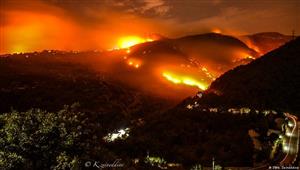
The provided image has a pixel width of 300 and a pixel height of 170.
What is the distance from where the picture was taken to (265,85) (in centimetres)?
6881

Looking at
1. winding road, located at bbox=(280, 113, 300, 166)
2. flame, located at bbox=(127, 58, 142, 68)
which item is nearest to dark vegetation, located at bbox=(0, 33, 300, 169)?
winding road, located at bbox=(280, 113, 300, 166)

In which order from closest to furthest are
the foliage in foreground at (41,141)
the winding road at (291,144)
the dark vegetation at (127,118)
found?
the foliage in foreground at (41,141), the dark vegetation at (127,118), the winding road at (291,144)

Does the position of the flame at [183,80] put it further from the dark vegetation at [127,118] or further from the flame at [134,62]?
the dark vegetation at [127,118]

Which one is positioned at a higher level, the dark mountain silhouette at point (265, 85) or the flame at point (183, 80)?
the flame at point (183, 80)

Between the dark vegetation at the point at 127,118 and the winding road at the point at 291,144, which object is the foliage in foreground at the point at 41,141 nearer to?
the dark vegetation at the point at 127,118

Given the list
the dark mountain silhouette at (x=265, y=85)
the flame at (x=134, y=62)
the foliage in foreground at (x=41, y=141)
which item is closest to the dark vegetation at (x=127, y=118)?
the foliage in foreground at (x=41, y=141)

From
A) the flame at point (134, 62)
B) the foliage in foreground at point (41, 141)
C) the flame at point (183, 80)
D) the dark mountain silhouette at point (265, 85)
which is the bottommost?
the foliage in foreground at point (41, 141)

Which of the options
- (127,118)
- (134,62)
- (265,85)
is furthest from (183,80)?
(265,85)

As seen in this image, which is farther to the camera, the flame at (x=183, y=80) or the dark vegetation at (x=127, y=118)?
the flame at (x=183, y=80)

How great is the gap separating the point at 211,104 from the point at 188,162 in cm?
2905

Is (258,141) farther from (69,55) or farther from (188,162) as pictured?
(69,55)

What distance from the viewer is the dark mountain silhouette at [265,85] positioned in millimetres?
61219

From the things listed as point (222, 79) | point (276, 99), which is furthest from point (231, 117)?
point (222, 79)

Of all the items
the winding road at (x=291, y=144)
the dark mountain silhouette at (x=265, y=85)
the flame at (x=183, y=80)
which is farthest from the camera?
the flame at (x=183, y=80)
